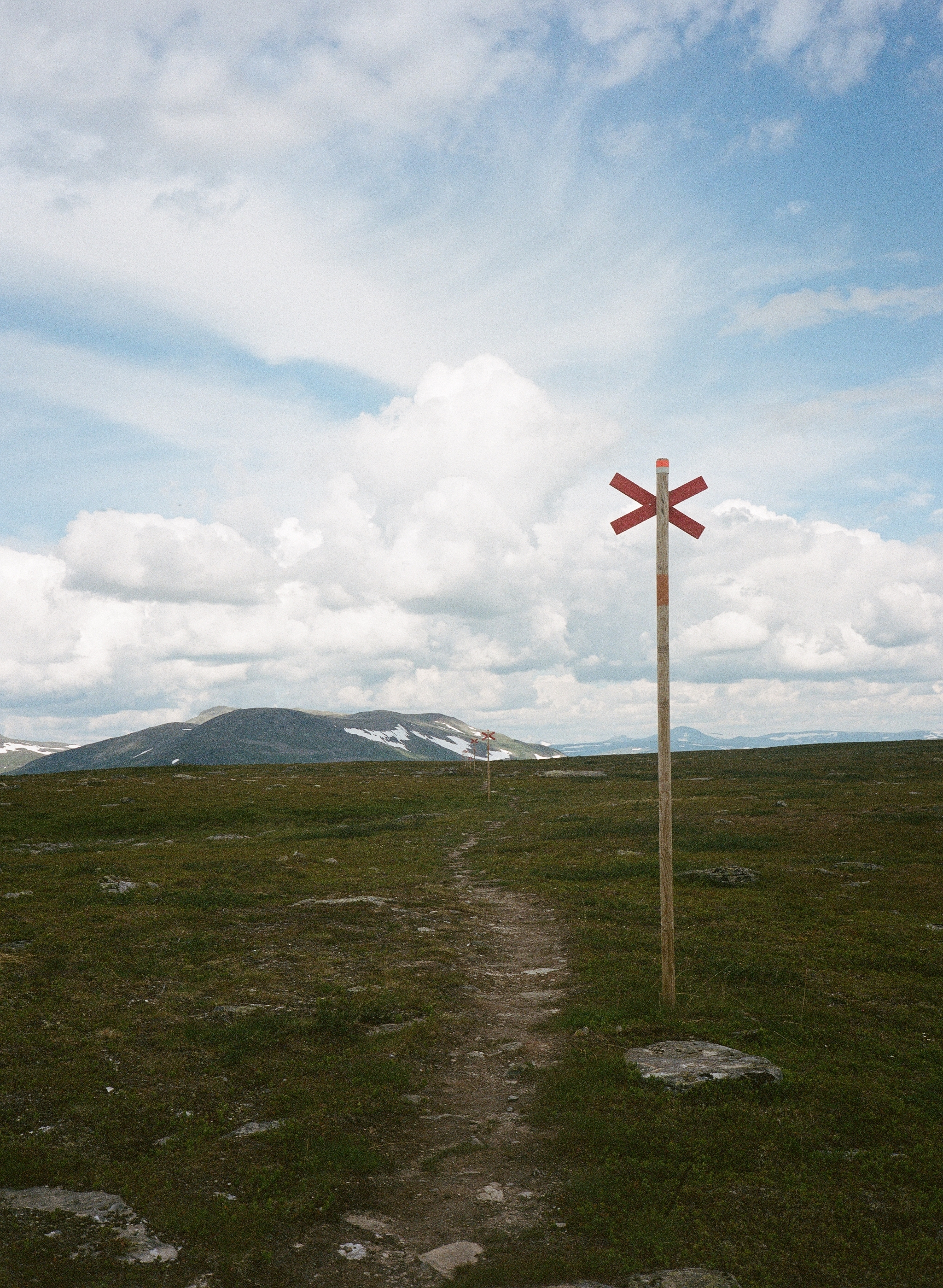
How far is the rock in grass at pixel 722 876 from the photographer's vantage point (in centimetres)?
3012

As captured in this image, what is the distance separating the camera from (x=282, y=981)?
17016 mm

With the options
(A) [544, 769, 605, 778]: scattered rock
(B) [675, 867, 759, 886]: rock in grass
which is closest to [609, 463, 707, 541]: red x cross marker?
(B) [675, 867, 759, 886]: rock in grass

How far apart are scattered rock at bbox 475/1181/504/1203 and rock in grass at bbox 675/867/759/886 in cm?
2256

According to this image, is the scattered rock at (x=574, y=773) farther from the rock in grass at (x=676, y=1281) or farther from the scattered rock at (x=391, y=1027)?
the rock in grass at (x=676, y=1281)

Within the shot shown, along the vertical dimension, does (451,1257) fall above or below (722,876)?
above

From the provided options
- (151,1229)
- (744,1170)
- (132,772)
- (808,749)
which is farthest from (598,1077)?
(808,749)

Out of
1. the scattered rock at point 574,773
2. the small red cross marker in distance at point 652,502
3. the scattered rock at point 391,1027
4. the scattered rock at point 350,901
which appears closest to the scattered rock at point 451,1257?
the scattered rock at point 391,1027

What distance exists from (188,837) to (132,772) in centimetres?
8036

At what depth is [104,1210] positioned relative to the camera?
28.0 ft

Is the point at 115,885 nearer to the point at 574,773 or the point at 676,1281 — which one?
the point at 676,1281

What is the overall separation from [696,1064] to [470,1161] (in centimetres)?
448

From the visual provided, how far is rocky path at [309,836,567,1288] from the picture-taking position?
326 inches

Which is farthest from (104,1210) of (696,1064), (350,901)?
(350,901)

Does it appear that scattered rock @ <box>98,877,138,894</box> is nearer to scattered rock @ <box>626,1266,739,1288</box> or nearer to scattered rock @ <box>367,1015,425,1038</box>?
scattered rock @ <box>367,1015,425,1038</box>
